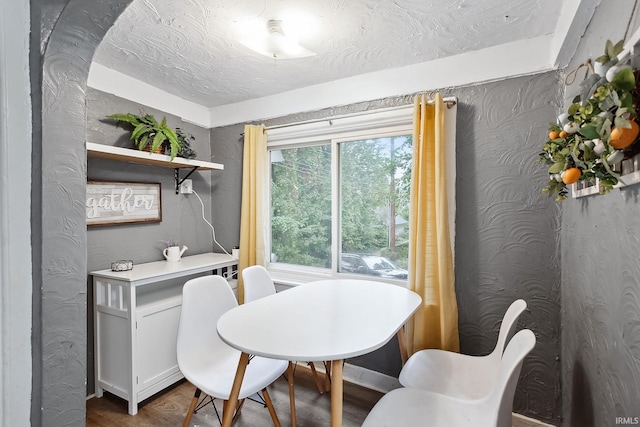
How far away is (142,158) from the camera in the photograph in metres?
2.26

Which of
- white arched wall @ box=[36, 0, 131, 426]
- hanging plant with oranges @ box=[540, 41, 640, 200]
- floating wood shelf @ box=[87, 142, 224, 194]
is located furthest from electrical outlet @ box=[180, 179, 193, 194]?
hanging plant with oranges @ box=[540, 41, 640, 200]

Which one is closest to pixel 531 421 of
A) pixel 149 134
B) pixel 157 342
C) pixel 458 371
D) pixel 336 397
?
pixel 458 371

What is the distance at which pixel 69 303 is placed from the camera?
800 millimetres

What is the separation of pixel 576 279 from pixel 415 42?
1.56 meters

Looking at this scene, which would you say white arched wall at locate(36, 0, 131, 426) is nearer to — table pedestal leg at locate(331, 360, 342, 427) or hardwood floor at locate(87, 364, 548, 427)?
table pedestal leg at locate(331, 360, 342, 427)

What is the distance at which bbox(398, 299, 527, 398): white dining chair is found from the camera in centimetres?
150

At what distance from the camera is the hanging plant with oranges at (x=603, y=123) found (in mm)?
768

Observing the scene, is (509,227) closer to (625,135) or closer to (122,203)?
(625,135)

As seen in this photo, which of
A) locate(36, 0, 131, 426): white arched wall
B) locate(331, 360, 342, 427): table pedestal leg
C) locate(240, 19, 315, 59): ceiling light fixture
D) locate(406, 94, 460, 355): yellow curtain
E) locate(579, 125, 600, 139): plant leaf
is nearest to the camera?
locate(36, 0, 131, 426): white arched wall

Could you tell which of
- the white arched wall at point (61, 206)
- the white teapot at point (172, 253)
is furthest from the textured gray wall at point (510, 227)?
the white teapot at point (172, 253)

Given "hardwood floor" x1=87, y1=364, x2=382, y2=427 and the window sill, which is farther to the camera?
the window sill

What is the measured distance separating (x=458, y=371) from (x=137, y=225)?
96.6 inches

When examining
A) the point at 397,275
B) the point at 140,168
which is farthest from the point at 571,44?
the point at 140,168

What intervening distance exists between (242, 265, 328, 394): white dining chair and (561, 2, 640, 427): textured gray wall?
1446 millimetres
